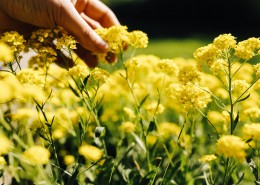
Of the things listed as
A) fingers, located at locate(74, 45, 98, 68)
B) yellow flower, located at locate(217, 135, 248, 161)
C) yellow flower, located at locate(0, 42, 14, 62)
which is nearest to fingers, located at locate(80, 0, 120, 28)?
fingers, located at locate(74, 45, 98, 68)

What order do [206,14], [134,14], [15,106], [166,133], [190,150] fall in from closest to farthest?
[190,150] → [166,133] → [15,106] → [206,14] → [134,14]

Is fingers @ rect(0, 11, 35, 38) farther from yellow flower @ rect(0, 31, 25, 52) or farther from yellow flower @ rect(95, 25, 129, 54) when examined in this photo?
yellow flower @ rect(95, 25, 129, 54)

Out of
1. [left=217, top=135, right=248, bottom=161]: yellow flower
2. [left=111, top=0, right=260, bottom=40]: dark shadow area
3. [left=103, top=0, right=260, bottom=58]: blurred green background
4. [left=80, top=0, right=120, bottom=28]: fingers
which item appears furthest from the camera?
[left=111, top=0, right=260, bottom=40]: dark shadow area

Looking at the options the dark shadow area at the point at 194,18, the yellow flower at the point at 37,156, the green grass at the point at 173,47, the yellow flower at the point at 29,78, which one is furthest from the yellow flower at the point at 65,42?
the dark shadow area at the point at 194,18

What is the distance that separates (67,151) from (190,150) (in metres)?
1.13

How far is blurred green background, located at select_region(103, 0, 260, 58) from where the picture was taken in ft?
29.2

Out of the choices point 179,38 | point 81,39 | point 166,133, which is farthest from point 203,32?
point 81,39

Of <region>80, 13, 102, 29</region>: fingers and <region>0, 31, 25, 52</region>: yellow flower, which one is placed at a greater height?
<region>80, 13, 102, 29</region>: fingers

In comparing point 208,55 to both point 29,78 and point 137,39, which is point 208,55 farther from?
point 29,78

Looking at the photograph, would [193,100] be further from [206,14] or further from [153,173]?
[206,14]

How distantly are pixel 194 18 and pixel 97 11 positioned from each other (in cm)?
785

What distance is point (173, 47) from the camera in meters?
8.77

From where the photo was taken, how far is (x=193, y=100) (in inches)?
90.7

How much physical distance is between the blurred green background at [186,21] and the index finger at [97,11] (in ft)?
14.4
